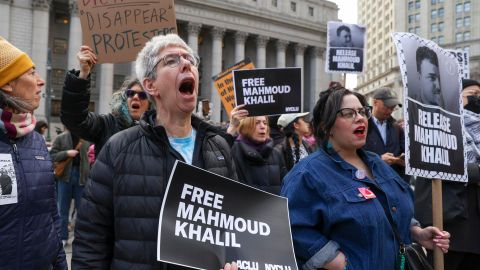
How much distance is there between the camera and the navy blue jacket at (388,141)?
670cm

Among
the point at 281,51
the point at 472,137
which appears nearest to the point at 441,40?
the point at 281,51

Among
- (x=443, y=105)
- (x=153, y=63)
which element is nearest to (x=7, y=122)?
(x=153, y=63)

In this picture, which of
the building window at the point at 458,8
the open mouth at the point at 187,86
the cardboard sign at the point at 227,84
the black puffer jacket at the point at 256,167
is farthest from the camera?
the building window at the point at 458,8

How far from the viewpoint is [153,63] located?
257 cm

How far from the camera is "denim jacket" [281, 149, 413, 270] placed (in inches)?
106

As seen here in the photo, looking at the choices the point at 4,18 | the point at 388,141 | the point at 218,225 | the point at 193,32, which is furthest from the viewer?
the point at 193,32

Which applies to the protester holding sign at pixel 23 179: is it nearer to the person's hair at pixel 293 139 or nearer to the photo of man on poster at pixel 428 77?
the photo of man on poster at pixel 428 77

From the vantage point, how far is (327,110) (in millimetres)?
3070

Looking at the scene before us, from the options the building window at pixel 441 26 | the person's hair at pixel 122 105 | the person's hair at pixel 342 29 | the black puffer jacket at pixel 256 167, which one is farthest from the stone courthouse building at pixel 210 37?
the building window at pixel 441 26

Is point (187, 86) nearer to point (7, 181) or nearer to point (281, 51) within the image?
point (7, 181)

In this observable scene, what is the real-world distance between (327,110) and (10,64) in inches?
82.0

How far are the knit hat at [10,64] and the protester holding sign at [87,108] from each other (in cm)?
58

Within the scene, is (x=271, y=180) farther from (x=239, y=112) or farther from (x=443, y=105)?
(x=443, y=105)

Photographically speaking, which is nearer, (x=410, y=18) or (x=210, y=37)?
(x=210, y=37)
